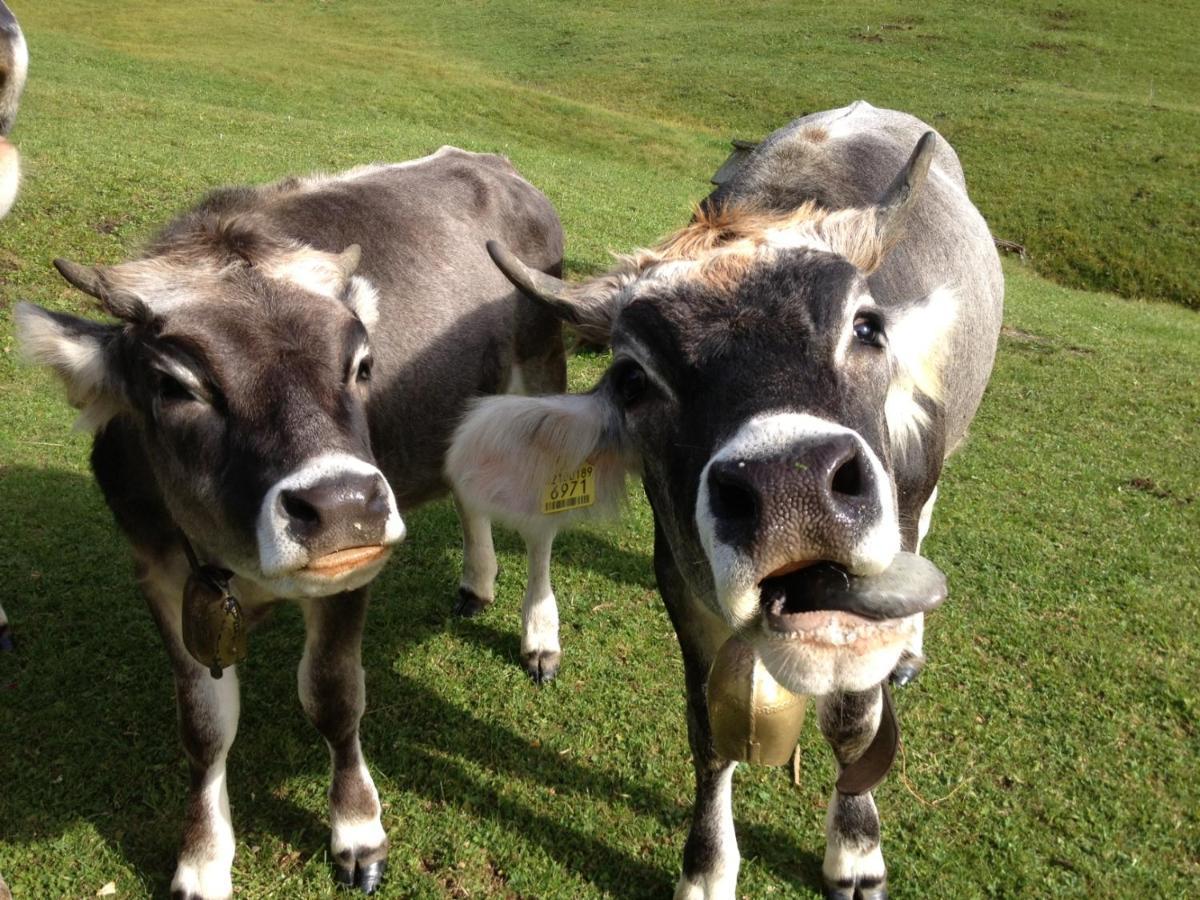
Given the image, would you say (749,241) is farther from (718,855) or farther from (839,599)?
(718,855)

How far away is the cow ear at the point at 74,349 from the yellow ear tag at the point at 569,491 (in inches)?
62.4

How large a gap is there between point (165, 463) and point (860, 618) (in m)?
2.39

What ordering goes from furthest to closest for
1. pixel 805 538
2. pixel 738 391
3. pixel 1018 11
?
1. pixel 1018 11
2. pixel 738 391
3. pixel 805 538

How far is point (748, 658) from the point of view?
2.95 m

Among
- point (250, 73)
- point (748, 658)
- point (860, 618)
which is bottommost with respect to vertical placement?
point (250, 73)

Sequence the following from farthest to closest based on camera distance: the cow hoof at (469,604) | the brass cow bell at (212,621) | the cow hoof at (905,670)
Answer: the cow hoof at (469,604)
the cow hoof at (905,670)
the brass cow bell at (212,621)

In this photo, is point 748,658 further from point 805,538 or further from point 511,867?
point 511,867

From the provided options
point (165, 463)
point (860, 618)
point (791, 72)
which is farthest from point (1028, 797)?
point (791, 72)

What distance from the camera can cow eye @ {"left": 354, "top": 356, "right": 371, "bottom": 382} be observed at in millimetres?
3490

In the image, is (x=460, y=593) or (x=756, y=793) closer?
(x=756, y=793)

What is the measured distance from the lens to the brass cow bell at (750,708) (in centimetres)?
294

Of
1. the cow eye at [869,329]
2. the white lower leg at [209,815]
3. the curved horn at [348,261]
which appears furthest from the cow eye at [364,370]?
the cow eye at [869,329]

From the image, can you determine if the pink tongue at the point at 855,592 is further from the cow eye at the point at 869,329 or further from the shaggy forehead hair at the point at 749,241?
the shaggy forehead hair at the point at 749,241

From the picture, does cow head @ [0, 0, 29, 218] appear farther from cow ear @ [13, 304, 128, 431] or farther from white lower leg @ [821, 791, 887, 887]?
white lower leg @ [821, 791, 887, 887]
